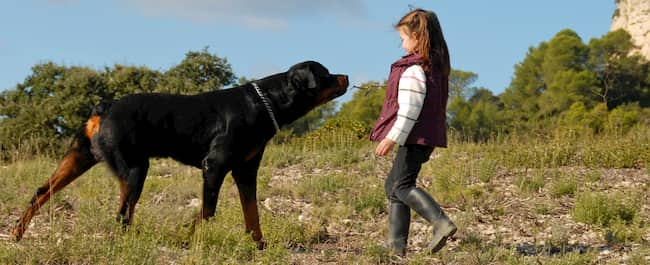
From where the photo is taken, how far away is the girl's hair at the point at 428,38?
525 cm

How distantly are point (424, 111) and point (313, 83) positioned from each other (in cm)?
113

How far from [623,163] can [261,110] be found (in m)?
5.80

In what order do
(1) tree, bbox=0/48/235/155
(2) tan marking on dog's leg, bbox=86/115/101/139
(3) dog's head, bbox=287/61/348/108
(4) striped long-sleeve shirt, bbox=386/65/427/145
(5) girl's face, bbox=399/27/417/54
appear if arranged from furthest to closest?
1. (1) tree, bbox=0/48/235/155
2. (3) dog's head, bbox=287/61/348/108
3. (2) tan marking on dog's leg, bbox=86/115/101/139
4. (5) girl's face, bbox=399/27/417/54
5. (4) striped long-sleeve shirt, bbox=386/65/427/145

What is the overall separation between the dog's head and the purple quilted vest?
850mm

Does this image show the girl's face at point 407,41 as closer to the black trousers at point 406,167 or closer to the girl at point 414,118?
the girl at point 414,118

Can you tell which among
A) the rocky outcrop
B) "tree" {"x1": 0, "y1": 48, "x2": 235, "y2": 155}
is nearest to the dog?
"tree" {"x1": 0, "y1": 48, "x2": 235, "y2": 155}

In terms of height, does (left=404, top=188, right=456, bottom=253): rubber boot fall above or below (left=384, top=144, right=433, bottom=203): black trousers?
below

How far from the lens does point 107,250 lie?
4.74m

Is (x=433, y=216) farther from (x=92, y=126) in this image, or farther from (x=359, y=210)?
(x=92, y=126)

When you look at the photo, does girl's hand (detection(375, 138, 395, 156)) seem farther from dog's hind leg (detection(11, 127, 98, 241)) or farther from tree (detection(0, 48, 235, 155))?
tree (detection(0, 48, 235, 155))

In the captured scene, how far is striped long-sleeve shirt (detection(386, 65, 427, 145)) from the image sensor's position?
5.08 metres

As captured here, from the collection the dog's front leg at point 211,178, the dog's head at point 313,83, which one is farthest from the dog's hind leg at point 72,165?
the dog's head at point 313,83

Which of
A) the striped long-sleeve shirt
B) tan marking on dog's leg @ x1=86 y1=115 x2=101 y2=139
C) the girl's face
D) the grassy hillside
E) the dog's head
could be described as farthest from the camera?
the dog's head

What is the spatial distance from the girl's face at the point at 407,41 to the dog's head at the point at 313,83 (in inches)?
33.9
